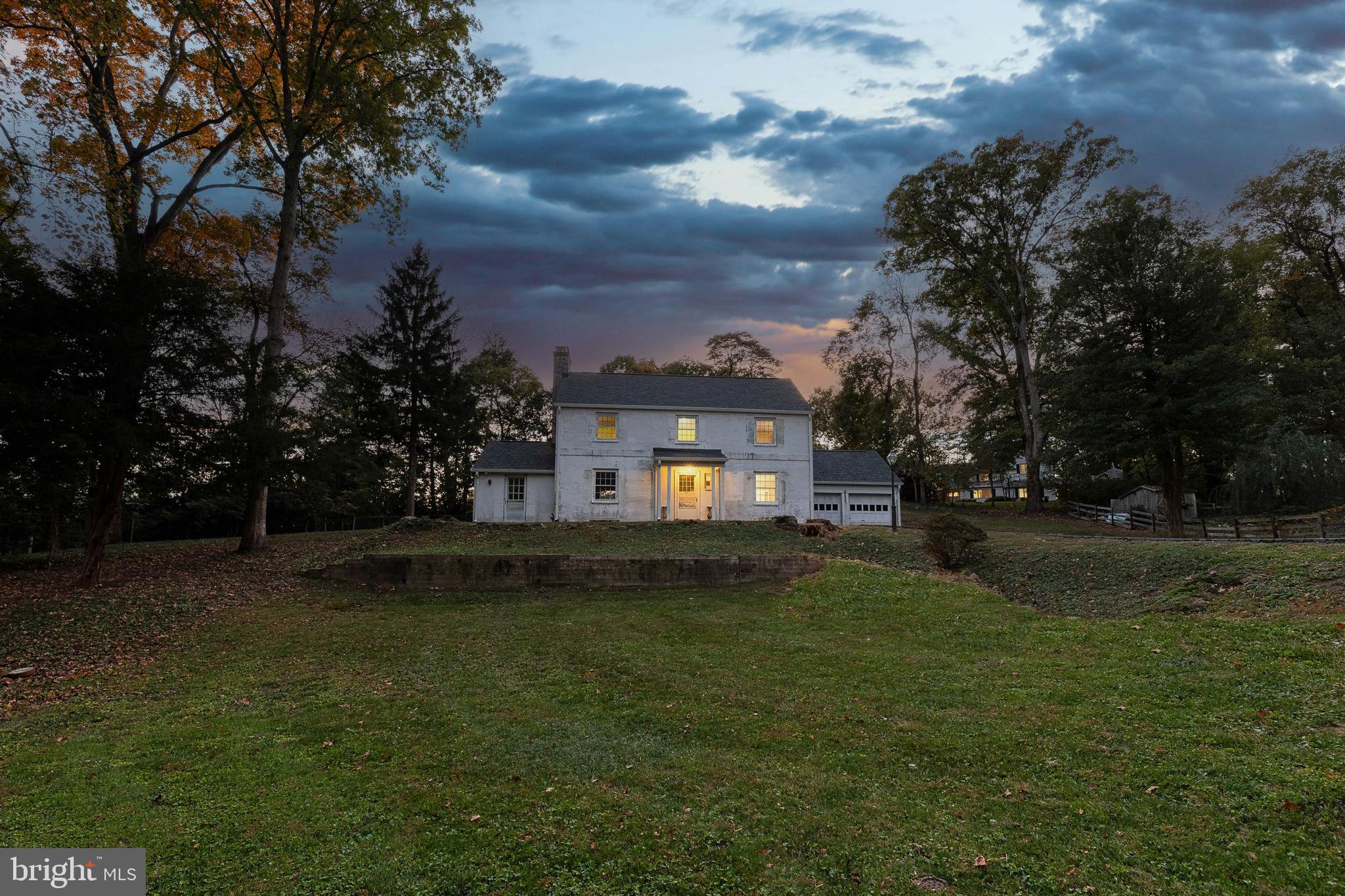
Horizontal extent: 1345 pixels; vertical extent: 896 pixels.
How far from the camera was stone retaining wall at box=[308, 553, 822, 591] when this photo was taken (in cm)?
1525

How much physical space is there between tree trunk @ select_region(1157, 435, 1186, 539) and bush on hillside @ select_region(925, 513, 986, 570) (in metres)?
10.4

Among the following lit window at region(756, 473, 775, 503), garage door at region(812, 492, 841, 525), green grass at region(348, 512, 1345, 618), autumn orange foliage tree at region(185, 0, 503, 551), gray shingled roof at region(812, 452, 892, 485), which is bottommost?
green grass at region(348, 512, 1345, 618)

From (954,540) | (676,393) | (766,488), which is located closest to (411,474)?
(676,393)

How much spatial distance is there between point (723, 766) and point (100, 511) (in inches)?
543

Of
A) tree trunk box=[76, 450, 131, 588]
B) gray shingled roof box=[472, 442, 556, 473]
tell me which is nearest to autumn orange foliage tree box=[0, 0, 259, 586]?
tree trunk box=[76, 450, 131, 588]

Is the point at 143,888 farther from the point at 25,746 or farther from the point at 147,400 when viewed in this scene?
the point at 147,400

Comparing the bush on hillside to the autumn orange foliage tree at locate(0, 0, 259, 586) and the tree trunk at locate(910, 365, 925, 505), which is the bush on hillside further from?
the tree trunk at locate(910, 365, 925, 505)

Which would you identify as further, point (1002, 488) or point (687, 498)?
point (1002, 488)

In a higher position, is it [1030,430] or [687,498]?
[1030,430]

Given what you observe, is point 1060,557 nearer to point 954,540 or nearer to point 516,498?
point 954,540

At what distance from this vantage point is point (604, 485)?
2653cm

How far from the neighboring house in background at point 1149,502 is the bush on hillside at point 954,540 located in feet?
61.7

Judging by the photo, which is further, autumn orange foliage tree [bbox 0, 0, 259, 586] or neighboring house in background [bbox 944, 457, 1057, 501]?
neighboring house in background [bbox 944, 457, 1057, 501]

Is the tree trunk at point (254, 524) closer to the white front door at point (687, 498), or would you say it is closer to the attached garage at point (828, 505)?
the white front door at point (687, 498)
